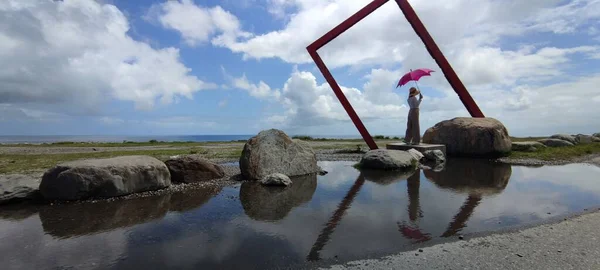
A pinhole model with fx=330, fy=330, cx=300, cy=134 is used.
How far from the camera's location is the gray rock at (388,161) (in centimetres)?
1389

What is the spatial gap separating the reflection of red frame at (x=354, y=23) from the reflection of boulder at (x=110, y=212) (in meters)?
12.2

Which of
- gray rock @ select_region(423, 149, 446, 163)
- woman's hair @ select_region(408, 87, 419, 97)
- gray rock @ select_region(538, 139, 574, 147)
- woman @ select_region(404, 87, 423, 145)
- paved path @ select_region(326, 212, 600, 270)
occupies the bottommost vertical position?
paved path @ select_region(326, 212, 600, 270)

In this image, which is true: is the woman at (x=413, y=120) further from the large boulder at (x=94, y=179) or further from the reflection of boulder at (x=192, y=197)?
the large boulder at (x=94, y=179)

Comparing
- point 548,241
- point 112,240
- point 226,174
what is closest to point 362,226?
point 548,241

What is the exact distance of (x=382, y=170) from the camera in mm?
13805

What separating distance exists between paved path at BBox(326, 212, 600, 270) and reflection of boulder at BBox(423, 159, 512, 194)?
12.7 ft

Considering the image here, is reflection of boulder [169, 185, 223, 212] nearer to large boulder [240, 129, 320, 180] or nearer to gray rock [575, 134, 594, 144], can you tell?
large boulder [240, 129, 320, 180]

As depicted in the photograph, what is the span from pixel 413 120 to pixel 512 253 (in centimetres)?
1363

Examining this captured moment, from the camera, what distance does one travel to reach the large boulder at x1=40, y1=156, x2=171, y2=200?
8555 millimetres

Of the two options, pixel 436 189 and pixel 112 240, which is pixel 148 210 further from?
pixel 436 189

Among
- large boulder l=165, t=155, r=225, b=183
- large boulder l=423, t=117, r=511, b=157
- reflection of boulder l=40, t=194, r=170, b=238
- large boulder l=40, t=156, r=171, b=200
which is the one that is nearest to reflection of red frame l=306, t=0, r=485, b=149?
large boulder l=423, t=117, r=511, b=157

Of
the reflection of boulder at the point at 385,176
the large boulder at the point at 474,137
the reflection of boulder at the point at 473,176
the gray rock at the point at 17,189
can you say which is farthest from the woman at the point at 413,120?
the gray rock at the point at 17,189

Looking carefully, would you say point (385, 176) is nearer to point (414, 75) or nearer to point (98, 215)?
point (414, 75)

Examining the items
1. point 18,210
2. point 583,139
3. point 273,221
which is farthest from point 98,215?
point 583,139
